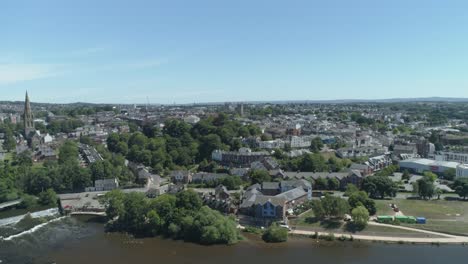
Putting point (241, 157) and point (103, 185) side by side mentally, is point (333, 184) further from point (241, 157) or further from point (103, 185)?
point (103, 185)

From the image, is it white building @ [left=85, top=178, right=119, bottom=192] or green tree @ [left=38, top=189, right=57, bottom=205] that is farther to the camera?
white building @ [left=85, top=178, right=119, bottom=192]

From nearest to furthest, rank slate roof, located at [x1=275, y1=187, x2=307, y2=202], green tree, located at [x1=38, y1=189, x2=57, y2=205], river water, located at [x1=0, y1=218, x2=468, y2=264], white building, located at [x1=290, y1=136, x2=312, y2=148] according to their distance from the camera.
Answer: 1. river water, located at [x1=0, y1=218, x2=468, y2=264]
2. slate roof, located at [x1=275, y1=187, x2=307, y2=202]
3. green tree, located at [x1=38, y1=189, x2=57, y2=205]
4. white building, located at [x1=290, y1=136, x2=312, y2=148]

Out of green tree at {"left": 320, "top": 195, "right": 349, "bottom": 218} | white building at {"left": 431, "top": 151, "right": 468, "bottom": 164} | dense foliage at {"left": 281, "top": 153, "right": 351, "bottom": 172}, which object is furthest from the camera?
white building at {"left": 431, "top": 151, "right": 468, "bottom": 164}

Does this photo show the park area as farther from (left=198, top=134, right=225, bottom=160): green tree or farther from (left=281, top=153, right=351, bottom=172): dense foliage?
(left=198, top=134, right=225, bottom=160): green tree

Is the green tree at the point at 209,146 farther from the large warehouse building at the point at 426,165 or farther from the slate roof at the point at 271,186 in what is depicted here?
the large warehouse building at the point at 426,165

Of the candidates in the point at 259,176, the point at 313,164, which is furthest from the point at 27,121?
the point at 313,164

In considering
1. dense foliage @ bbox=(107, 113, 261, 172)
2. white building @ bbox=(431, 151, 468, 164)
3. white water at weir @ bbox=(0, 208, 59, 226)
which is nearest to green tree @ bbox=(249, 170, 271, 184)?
dense foliage @ bbox=(107, 113, 261, 172)

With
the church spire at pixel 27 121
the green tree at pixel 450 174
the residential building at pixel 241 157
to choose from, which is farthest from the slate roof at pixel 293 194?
the church spire at pixel 27 121

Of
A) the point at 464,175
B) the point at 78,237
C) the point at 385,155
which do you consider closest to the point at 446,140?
the point at 385,155

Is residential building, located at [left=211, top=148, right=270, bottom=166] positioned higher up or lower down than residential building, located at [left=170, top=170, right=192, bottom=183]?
higher up
